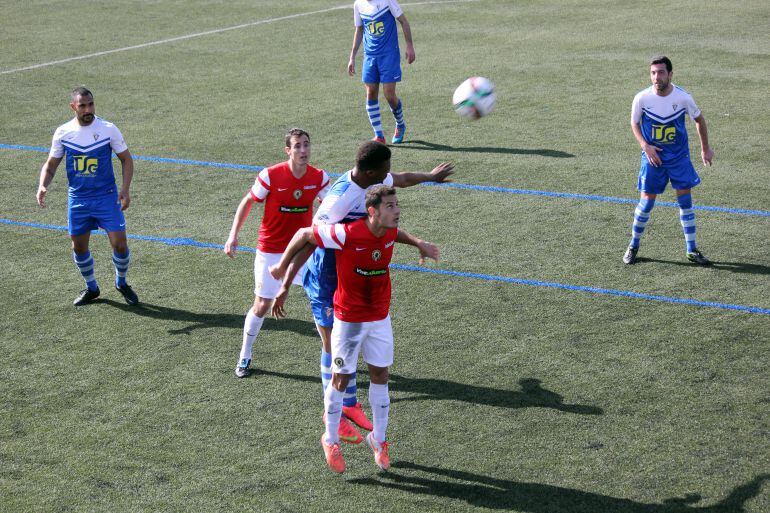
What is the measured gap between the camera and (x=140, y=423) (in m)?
8.65

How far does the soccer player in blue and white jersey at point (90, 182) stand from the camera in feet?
36.1

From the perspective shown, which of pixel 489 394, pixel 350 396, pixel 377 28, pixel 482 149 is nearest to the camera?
pixel 350 396

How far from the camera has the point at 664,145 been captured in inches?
469

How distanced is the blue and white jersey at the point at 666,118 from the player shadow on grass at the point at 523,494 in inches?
210

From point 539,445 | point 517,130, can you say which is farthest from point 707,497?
point 517,130

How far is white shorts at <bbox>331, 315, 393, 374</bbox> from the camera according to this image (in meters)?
7.68

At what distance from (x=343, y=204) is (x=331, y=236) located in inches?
21.8

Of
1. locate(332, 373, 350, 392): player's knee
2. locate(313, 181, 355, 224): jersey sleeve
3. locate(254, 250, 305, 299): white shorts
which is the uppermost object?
locate(313, 181, 355, 224): jersey sleeve

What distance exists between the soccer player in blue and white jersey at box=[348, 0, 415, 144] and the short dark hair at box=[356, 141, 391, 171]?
952cm

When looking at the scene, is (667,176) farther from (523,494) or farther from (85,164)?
(85,164)

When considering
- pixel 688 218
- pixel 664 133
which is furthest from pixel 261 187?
pixel 688 218

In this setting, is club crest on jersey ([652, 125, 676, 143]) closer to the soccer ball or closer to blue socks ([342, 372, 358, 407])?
the soccer ball

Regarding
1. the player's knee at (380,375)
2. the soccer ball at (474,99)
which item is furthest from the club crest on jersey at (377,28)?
the player's knee at (380,375)

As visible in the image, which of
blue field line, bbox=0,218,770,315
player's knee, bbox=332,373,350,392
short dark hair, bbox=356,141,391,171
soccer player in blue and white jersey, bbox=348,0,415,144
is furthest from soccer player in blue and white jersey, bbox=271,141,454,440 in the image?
soccer player in blue and white jersey, bbox=348,0,415,144
